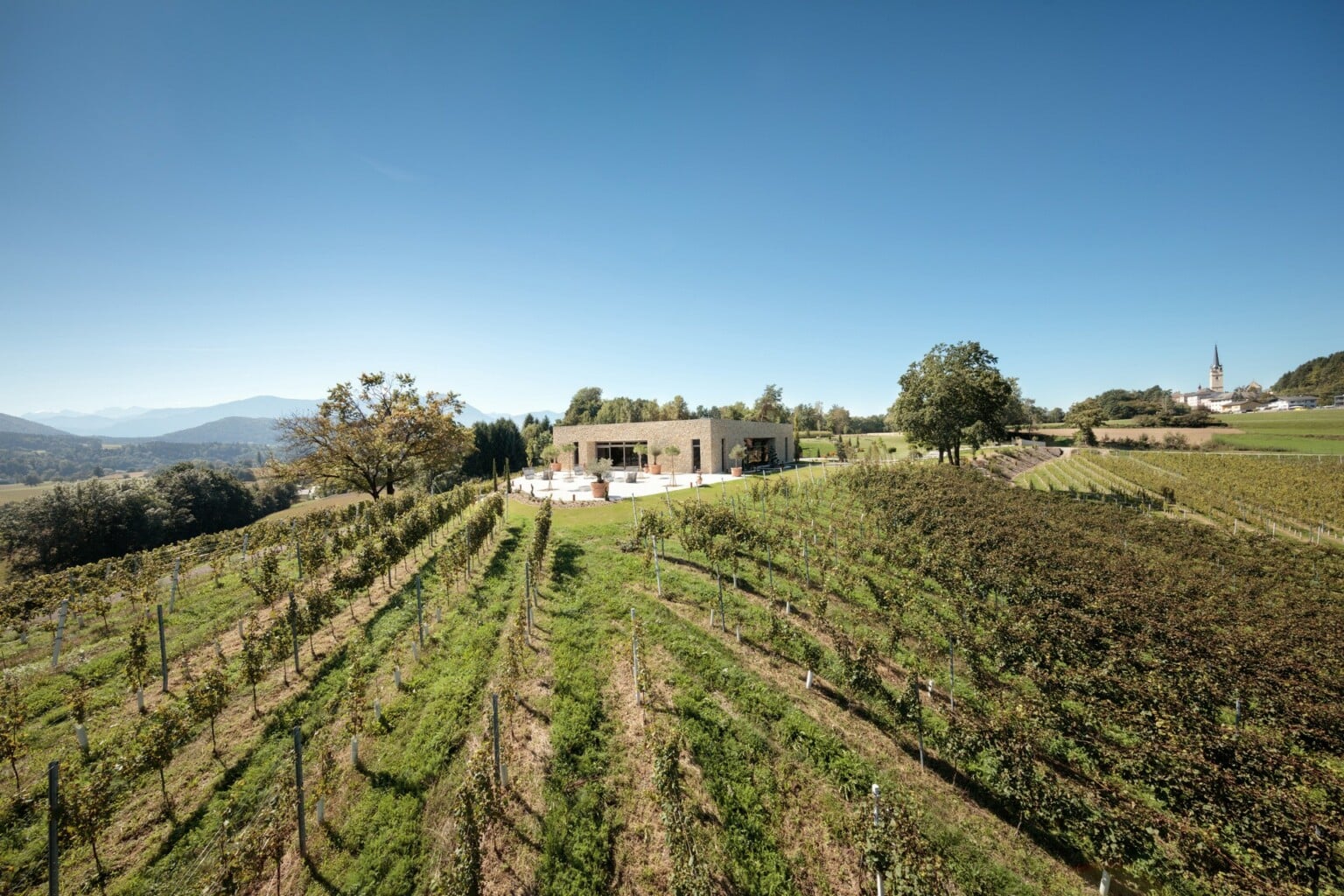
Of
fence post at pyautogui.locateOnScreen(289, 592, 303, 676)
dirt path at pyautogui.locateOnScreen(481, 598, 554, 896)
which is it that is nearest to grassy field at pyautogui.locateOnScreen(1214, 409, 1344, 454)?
dirt path at pyautogui.locateOnScreen(481, 598, 554, 896)

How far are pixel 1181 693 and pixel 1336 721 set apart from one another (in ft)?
6.34

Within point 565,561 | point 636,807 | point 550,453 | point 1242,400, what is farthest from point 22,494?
point 1242,400

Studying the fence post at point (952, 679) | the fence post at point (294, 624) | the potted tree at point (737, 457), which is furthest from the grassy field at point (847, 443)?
the fence post at point (294, 624)

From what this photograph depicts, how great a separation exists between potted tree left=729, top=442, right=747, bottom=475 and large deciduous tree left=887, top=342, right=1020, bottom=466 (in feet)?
36.7

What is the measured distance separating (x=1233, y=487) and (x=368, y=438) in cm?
4790

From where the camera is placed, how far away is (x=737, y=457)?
35.1m

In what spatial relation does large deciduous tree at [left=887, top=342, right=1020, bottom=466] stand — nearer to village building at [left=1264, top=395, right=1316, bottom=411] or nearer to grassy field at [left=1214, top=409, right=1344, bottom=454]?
grassy field at [left=1214, top=409, right=1344, bottom=454]

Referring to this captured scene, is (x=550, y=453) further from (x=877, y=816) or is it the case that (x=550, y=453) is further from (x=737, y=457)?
(x=877, y=816)

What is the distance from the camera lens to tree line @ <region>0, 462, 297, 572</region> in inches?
1004

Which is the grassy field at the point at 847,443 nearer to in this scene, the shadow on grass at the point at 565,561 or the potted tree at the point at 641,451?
the potted tree at the point at 641,451

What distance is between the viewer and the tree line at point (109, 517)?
83.7 ft

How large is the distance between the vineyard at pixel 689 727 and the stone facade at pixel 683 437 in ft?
70.5

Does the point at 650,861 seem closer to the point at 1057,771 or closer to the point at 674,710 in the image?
the point at 674,710

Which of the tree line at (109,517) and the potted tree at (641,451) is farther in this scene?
the potted tree at (641,451)
